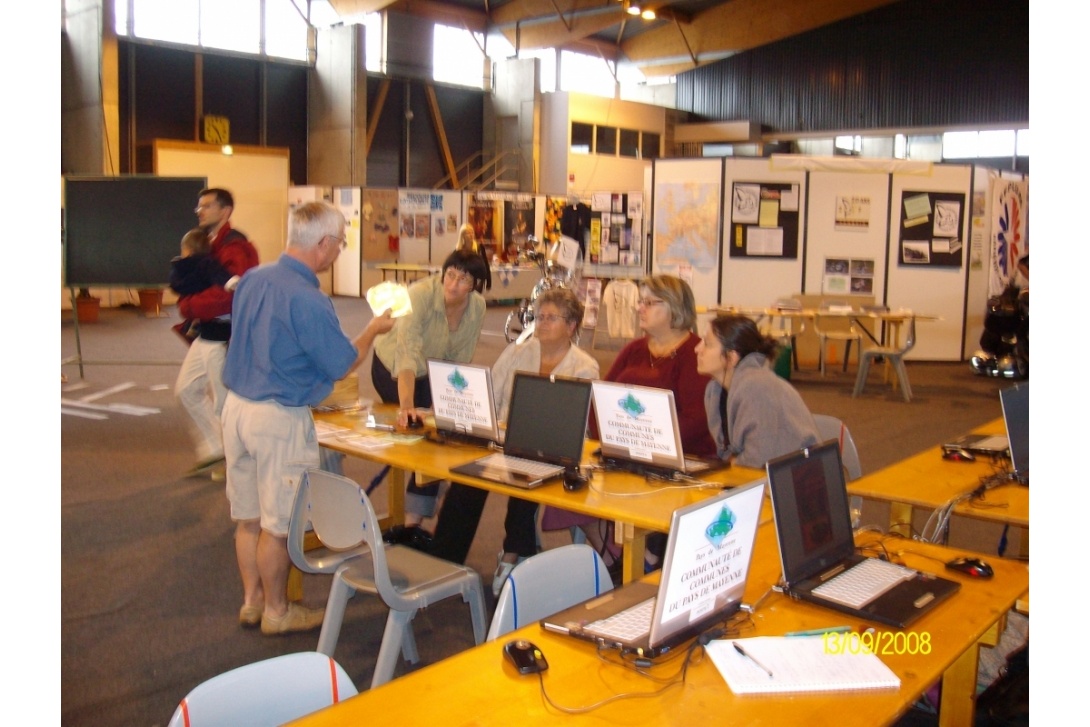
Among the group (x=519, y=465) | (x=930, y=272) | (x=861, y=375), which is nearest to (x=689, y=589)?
(x=519, y=465)

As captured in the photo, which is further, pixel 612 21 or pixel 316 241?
pixel 612 21

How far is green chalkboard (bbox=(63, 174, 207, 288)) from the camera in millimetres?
7820

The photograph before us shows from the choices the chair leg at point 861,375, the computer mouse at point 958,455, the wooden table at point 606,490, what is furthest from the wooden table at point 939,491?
the chair leg at point 861,375

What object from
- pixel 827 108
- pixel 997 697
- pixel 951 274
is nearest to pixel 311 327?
pixel 997 697

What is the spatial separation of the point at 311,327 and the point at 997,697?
2.25 meters

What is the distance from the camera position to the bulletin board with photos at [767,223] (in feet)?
34.4

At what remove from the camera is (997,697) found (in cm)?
248

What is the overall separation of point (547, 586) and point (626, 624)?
0.34 meters

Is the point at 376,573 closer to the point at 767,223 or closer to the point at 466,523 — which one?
the point at 466,523

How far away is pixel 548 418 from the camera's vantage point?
349 cm

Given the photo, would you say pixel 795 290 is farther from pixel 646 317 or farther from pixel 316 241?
pixel 316 241

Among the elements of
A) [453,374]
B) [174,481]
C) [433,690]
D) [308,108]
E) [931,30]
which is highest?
[931,30]
